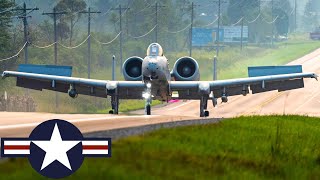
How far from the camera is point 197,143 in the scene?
1582 cm

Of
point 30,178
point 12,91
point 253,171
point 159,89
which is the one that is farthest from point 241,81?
point 12,91

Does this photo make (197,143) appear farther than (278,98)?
No

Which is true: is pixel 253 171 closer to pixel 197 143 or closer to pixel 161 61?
pixel 197 143

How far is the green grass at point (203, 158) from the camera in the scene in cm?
1137

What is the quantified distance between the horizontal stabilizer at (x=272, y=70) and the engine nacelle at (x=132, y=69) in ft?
23.8

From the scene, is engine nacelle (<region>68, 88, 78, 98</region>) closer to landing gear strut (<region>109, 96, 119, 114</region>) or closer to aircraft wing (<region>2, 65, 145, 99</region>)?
aircraft wing (<region>2, 65, 145, 99</region>)

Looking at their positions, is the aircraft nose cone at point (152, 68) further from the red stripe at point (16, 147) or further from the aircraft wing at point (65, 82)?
the red stripe at point (16, 147)

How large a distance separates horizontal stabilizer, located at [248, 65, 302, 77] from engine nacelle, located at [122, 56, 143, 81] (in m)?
7.24

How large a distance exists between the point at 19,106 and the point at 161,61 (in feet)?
106

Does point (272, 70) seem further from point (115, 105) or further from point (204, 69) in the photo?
point (204, 69)

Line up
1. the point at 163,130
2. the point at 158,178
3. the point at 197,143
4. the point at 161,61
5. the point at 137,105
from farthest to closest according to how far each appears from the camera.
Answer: the point at 137,105
the point at 161,61
the point at 163,130
the point at 197,143
the point at 158,178

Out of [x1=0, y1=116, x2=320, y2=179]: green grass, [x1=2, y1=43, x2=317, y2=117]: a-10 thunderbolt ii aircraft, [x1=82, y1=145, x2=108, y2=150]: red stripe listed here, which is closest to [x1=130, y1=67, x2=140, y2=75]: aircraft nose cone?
[x1=2, y1=43, x2=317, y2=117]: a-10 thunderbolt ii aircraft

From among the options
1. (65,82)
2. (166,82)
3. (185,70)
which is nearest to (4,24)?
(65,82)

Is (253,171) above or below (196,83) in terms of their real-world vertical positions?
below
